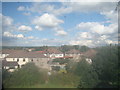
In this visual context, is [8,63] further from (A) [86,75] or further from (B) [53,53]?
(A) [86,75]

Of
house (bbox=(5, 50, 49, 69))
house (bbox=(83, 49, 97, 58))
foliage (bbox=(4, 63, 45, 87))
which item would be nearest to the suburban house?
house (bbox=(83, 49, 97, 58))

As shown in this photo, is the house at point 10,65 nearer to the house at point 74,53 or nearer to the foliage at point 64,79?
the foliage at point 64,79

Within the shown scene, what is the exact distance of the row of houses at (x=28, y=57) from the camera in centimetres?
246

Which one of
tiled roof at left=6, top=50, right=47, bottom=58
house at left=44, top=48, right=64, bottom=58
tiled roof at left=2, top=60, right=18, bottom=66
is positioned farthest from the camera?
house at left=44, top=48, right=64, bottom=58

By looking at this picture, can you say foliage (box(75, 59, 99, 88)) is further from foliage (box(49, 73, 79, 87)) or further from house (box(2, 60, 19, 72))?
house (box(2, 60, 19, 72))

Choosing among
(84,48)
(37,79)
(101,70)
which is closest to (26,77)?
(37,79)

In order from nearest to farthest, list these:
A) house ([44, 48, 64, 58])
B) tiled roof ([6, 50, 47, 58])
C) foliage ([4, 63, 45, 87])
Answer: foliage ([4, 63, 45, 87]) → tiled roof ([6, 50, 47, 58]) → house ([44, 48, 64, 58])

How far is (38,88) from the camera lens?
232 centimetres

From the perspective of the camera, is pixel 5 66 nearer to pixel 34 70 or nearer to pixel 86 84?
pixel 34 70

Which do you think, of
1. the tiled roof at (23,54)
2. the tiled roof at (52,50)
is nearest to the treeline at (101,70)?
the tiled roof at (52,50)

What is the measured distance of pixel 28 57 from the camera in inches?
99.0

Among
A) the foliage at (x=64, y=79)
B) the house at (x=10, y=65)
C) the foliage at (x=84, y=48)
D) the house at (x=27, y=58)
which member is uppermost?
the foliage at (x=84, y=48)

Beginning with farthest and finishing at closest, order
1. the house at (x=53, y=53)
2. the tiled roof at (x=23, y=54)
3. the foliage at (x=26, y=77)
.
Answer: the house at (x=53, y=53) → the tiled roof at (x=23, y=54) → the foliage at (x=26, y=77)

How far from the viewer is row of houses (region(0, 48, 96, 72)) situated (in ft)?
8.07
